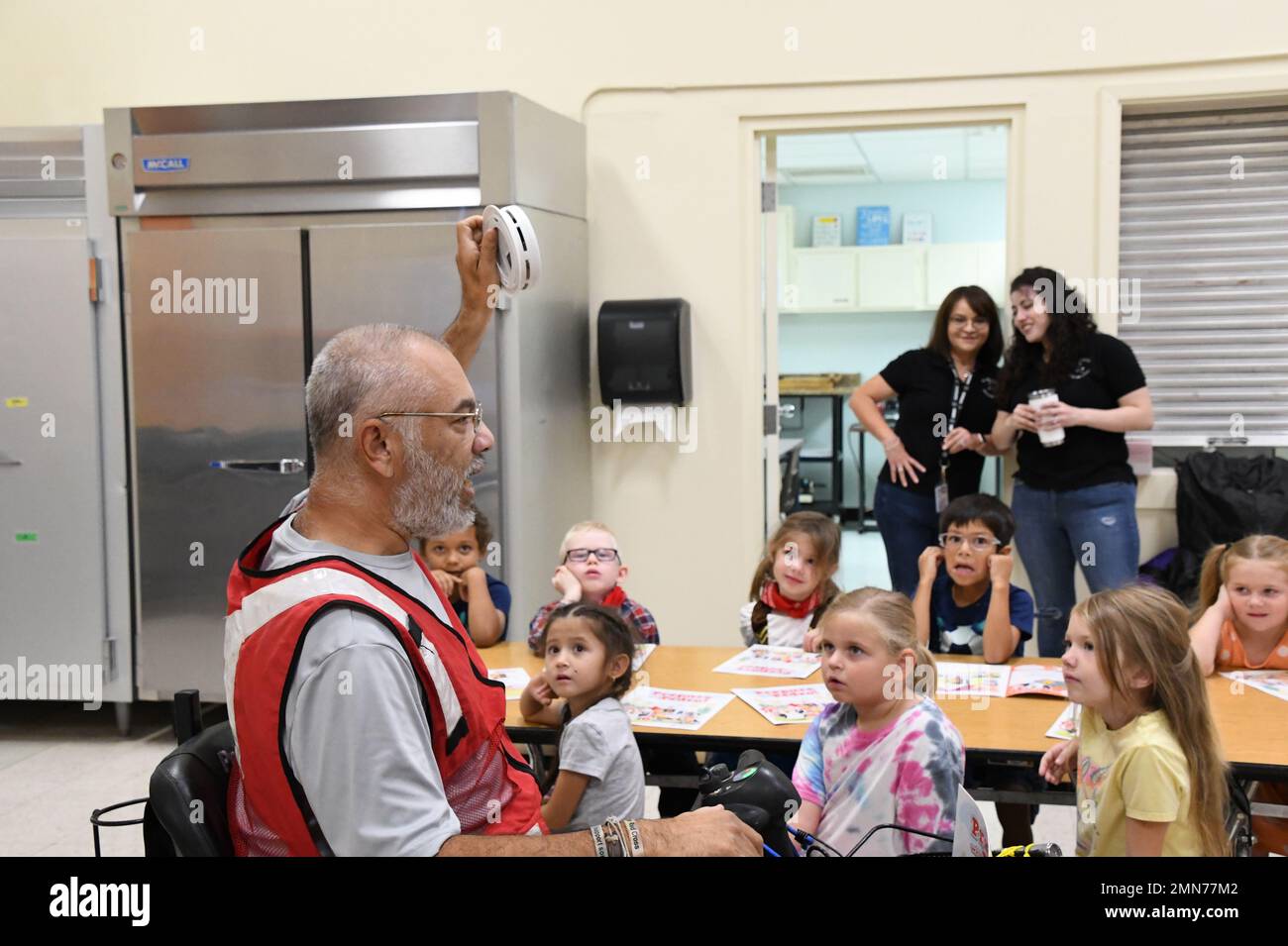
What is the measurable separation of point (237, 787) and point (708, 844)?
67 cm

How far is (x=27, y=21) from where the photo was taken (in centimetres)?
516

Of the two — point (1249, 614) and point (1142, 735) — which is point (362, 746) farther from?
point (1249, 614)

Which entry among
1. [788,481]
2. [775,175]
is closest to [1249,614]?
[775,175]

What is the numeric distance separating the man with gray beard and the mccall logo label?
316 centimetres

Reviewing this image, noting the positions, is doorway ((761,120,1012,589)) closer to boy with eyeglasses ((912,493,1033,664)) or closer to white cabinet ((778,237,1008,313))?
white cabinet ((778,237,1008,313))

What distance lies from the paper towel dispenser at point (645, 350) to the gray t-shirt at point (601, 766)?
248 centimetres

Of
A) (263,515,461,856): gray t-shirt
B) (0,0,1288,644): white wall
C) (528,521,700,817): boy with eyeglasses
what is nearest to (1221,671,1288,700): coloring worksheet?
(528,521,700,817): boy with eyeglasses

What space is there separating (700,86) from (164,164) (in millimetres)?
2054

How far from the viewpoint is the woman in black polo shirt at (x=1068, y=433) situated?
411 cm

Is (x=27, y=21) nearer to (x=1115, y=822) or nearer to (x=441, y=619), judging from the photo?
(x=441, y=619)

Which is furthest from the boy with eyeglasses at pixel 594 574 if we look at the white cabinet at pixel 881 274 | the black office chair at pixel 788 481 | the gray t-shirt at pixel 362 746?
the white cabinet at pixel 881 274

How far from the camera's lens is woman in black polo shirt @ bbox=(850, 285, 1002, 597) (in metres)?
4.36

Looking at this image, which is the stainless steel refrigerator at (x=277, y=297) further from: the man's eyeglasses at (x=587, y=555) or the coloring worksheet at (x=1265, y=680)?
the coloring worksheet at (x=1265, y=680)

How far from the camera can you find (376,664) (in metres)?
1.37
